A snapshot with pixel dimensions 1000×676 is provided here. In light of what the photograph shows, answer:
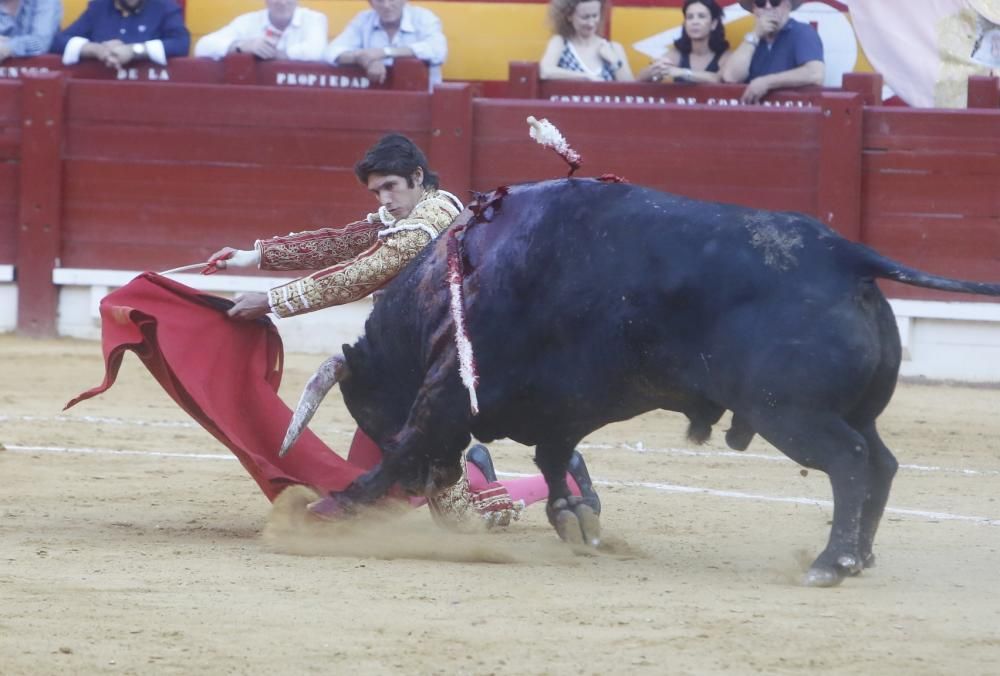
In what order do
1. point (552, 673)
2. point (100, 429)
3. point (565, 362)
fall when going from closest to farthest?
point (552, 673), point (565, 362), point (100, 429)

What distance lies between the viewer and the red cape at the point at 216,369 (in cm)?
416

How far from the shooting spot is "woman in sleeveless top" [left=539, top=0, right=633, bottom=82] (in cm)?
771

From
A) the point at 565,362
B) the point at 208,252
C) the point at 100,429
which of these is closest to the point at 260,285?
the point at 208,252

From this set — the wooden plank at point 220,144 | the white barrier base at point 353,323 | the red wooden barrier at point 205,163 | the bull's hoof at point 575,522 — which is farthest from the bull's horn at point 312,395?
the wooden plank at point 220,144

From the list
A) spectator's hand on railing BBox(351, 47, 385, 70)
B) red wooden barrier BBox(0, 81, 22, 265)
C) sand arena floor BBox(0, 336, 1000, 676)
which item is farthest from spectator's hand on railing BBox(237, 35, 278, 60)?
sand arena floor BBox(0, 336, 1000, 676)

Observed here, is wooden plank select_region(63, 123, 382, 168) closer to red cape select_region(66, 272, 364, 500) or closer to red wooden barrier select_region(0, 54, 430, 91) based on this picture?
red wooden barrier select_region(0, 54, 430, 91)

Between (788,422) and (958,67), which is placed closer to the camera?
(788,422)

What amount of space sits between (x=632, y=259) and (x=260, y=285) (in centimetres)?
443

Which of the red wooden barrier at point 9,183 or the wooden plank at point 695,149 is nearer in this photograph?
the wooden plank at point 695,149

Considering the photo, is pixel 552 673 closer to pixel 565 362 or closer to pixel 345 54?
pixel 565 362

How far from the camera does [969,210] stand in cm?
728

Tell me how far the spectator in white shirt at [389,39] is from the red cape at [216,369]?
3.69 metres

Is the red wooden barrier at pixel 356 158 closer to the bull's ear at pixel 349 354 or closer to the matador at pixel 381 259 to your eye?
the matador at pixel 381 259

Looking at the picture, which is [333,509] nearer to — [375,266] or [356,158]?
[375,266]
